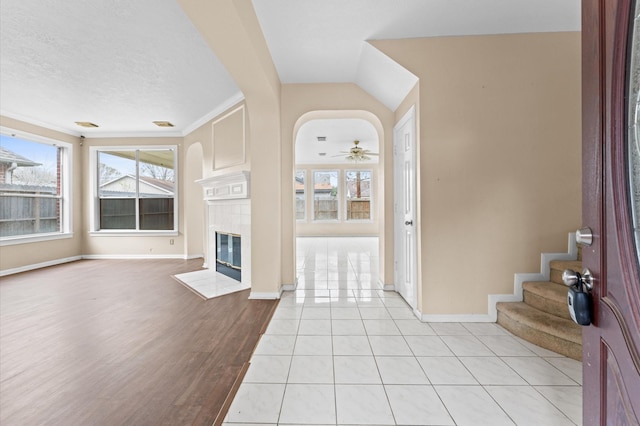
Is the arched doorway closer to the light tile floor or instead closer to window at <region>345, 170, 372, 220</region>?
window at <region>345, 170, 372, 220</region>

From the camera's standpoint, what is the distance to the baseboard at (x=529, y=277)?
8.82 feet

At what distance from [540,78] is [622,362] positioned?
9.91ft

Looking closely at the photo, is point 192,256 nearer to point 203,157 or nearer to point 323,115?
point 203,157

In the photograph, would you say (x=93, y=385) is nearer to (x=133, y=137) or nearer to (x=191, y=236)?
(x=191, y=236)

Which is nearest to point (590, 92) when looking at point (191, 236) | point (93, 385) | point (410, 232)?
point (410, 232)

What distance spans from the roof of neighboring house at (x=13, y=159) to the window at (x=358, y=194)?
8230 mm

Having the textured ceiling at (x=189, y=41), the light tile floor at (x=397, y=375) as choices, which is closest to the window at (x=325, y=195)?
the textured ceiling at (x=189, y=41)

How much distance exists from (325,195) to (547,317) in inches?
325

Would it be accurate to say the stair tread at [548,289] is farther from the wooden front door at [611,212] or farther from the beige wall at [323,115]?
the wooden front door at [611,212]

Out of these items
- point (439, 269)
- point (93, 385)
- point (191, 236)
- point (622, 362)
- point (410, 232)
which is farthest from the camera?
point (191, 236)

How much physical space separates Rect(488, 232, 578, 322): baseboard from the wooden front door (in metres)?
2.19

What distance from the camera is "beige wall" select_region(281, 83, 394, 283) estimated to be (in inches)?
143

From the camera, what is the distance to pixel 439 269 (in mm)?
2762

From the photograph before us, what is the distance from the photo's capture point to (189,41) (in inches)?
114
